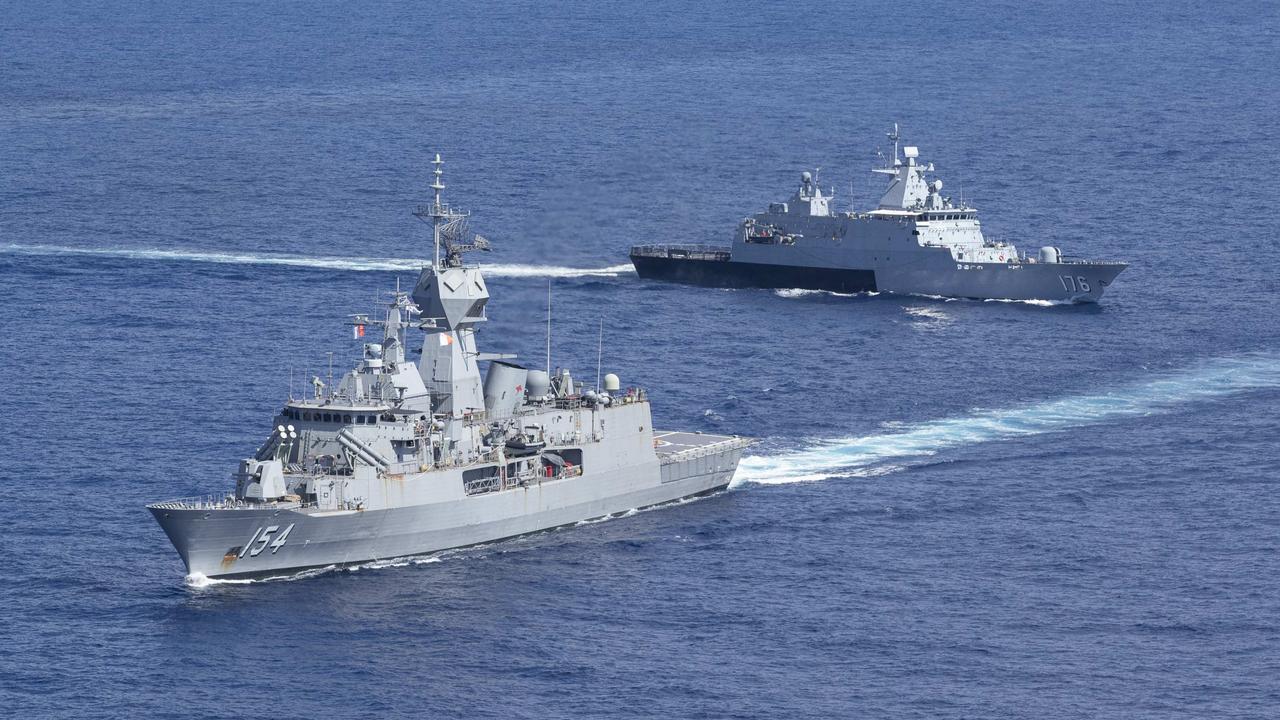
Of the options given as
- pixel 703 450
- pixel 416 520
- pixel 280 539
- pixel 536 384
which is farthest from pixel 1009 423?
pixel 280 539

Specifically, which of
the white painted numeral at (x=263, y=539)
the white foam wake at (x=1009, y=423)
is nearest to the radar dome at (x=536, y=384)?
the white foam wake at (x=1009, y=423)

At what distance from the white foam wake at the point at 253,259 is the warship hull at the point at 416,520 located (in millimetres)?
38662

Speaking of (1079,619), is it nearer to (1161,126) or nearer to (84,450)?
(84,450)

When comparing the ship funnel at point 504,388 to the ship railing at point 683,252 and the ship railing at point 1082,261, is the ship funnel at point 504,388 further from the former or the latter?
the ship railing at point 1082,261

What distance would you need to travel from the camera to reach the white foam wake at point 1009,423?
93.4m

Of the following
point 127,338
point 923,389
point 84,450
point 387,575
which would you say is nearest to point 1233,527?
point 923,389

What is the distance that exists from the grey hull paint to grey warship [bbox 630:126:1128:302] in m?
44.1

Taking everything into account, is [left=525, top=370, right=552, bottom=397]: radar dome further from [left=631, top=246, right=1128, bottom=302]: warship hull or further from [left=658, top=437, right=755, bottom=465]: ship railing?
[left=631, top=246, right=1128, bottom=302]: warship hull

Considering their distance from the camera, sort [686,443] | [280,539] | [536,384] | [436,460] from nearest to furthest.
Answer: [280,539]
[436,460]
[536,384]
[686,443]

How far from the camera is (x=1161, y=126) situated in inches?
7037

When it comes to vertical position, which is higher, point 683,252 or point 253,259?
point 683,252

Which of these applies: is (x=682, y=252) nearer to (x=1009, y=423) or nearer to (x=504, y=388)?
(x=1009, y=423)

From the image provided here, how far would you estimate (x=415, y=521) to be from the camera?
3189 inches

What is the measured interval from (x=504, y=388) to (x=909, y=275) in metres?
51.5
